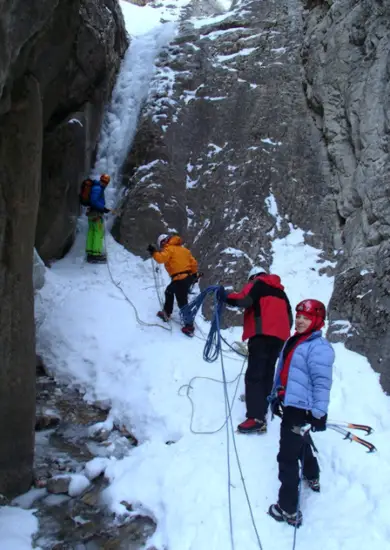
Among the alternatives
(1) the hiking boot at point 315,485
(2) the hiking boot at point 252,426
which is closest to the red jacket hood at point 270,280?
(2) the hiking boot at point 252,426

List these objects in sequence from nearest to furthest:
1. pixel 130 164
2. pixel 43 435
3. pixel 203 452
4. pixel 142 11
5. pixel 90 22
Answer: pixel 203 452, pixel 43 435, pixel 90 22, pixel 130 164, pixel 142 11

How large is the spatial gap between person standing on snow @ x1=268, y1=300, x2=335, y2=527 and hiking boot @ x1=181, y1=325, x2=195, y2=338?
373 cm

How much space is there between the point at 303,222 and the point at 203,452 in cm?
567

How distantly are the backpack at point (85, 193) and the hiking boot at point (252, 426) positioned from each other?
21.0 ft

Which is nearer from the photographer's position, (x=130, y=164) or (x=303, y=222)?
(x=303, y=222)

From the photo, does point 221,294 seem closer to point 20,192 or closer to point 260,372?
point 260,372

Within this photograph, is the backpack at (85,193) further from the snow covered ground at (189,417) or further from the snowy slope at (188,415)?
the snow covered ground at (189,417)

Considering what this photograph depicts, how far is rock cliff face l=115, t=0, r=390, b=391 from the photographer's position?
8023 millimetres

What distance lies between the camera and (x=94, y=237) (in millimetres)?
10211

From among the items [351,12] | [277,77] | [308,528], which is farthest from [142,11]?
[308,528]

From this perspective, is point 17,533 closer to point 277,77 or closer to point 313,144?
point 313,144

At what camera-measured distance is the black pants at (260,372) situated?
5.48 m

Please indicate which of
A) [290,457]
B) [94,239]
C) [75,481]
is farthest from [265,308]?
[94,239]

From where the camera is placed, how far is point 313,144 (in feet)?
34.8
